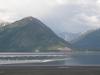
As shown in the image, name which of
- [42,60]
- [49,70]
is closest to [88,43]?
[42,60]

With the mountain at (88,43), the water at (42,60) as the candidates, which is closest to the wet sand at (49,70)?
the water at (42,60)

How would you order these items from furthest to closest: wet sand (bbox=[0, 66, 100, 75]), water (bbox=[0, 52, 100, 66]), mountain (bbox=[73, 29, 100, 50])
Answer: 1. mountain (bbox=[73, 29, 100, 50])
2. water (bbox=[0, 52, 100, 66])
3. wet sand (bbox=[0, 66, 100, 75])

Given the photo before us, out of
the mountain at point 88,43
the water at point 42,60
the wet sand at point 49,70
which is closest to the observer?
the wet sand at point 49,70

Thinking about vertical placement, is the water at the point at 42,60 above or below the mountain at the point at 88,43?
below

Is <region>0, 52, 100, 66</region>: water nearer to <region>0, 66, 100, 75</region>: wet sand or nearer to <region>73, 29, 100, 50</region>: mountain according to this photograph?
<region>0, 66, 100, 75</region>: wet sand

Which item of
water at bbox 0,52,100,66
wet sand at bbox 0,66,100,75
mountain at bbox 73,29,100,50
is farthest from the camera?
mountain at bbox 73,29,100,50

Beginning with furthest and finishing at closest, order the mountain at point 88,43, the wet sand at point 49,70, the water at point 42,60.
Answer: the mountain at point 88,43
the water at point 42,60
the wet sand at point 49,70

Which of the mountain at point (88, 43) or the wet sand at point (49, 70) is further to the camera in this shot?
the mountain at point (88, 43)

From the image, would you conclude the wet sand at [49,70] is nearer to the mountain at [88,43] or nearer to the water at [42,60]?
the water at [42,60]

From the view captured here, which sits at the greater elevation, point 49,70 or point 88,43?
point 88,43

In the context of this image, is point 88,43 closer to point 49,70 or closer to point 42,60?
point 42,60

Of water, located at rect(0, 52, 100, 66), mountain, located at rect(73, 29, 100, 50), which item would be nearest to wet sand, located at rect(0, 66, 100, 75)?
water, located at rect(0, 52, 100, 66)

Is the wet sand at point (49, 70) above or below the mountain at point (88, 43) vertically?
below

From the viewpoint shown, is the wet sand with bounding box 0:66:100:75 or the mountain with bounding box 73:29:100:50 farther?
the mountain with bounding box 73:29:100:50
